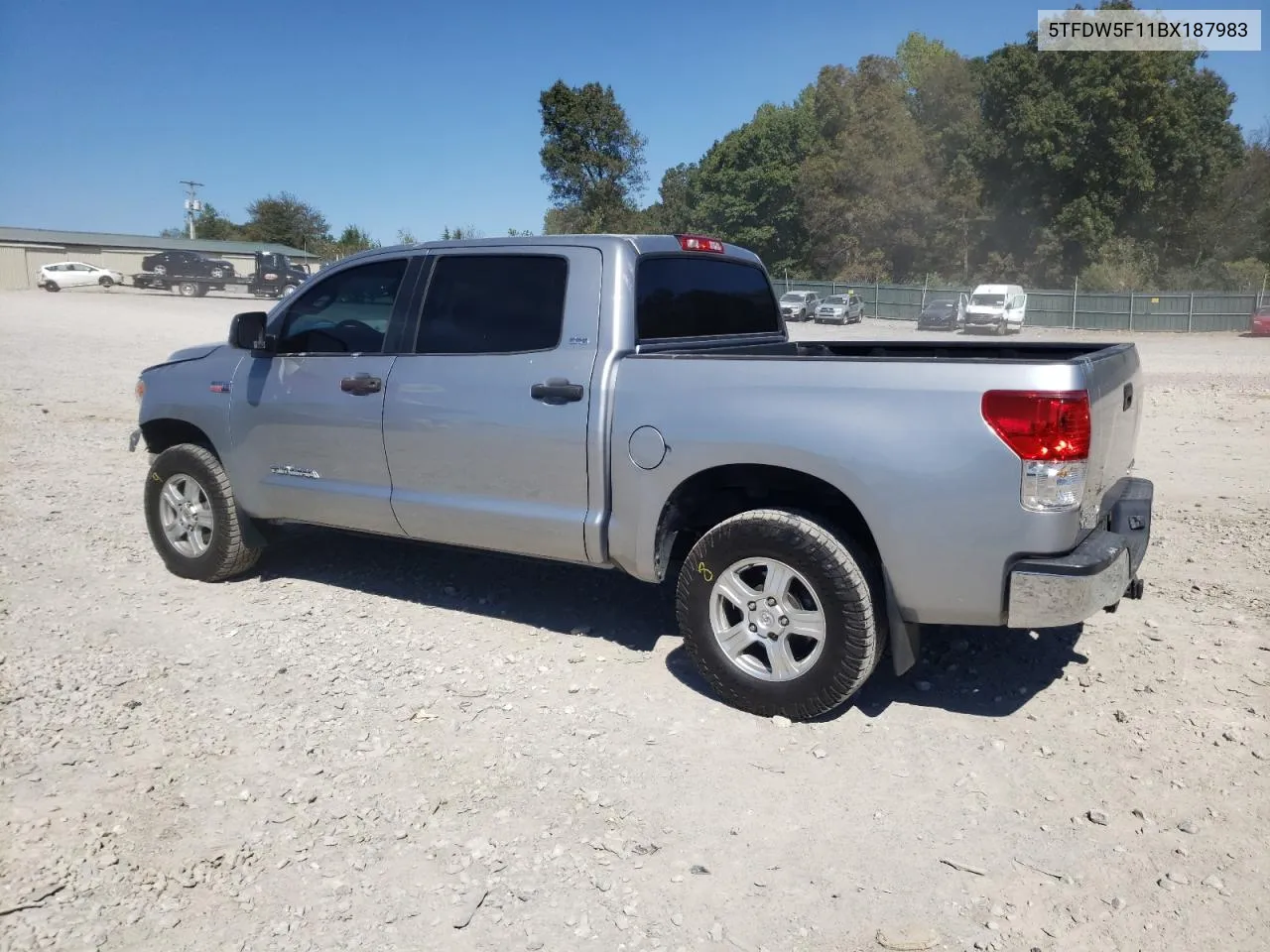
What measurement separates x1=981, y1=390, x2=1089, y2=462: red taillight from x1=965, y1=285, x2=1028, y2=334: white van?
131ft

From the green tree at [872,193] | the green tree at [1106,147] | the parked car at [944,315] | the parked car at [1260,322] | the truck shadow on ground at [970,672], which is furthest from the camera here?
the green tree at [872,193]

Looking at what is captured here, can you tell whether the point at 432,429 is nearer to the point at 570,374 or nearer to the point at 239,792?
the point at 570,374

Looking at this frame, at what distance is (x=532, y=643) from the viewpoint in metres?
4.99

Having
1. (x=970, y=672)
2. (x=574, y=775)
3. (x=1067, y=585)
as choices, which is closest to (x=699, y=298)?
(x=970, y=672)

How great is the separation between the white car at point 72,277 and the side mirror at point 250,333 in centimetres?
5539

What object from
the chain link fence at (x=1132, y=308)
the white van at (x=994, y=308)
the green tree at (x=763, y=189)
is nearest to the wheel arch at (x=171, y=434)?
the chain link fence at (x=1132, y=308)

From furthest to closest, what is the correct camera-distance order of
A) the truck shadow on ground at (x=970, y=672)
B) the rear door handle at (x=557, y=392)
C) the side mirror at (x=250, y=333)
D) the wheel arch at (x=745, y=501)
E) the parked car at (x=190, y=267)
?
the parked car at (x=190, y=267), the side mirror at (x=250, y=333), the rear door handle at (x=557, y=392), the truck shadow on ground at (x=970, y=672), the wheel arch at (x=745, y=501)

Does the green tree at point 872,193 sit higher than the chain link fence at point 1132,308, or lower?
higher

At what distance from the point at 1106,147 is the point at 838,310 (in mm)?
23645

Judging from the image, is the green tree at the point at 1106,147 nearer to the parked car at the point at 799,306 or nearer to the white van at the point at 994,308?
the white van at the point at 994,308

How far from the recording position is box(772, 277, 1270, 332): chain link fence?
44688 millimetres

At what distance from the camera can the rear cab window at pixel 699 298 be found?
4730 millimetres

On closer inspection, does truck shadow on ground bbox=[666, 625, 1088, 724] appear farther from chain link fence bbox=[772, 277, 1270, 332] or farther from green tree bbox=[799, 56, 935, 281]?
green tree bbox=[799, 56, 935, 281]

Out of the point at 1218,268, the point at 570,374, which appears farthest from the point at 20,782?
the point at 1218,268
